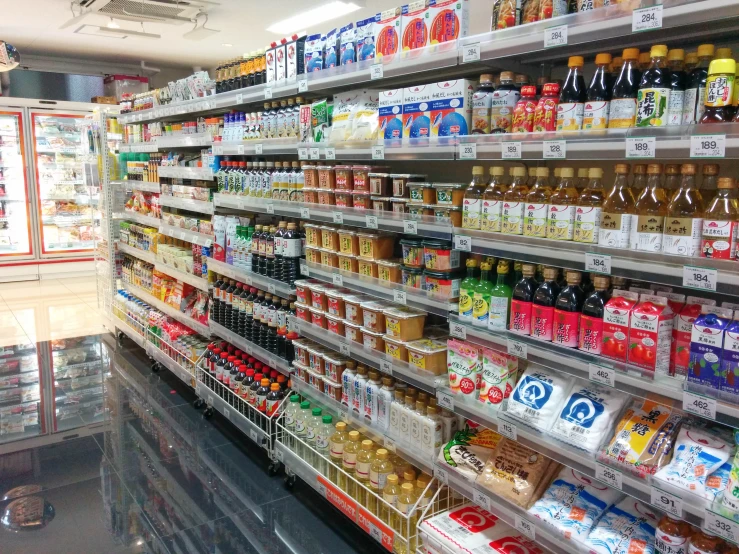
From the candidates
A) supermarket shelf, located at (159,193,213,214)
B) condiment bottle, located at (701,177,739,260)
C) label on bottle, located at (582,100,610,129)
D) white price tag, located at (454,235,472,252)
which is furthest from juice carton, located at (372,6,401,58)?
supermarket shelf, located at (159,193,213,214)

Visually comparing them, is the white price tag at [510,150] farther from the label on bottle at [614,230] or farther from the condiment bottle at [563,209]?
the label on bottle at [614,230]

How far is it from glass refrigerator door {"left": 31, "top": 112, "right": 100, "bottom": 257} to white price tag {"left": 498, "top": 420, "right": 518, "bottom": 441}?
351 inches

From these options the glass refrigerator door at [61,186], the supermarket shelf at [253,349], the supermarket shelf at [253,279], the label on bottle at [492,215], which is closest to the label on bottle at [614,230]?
the label on bottle at [492,215]

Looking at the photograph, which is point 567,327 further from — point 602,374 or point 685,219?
point 685,219

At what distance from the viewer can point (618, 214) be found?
5.88 ft

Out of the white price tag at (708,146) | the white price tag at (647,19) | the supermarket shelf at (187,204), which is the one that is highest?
the white price tag at (647,19)

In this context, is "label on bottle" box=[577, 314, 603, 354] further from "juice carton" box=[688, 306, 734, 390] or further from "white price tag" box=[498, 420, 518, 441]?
"white price tag" box=[498, 420, 518, 441]

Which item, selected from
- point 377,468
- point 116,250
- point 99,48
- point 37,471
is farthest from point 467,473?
point 99,48

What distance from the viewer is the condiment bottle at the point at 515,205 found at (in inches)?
81.9

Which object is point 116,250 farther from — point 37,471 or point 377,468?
point 377,468

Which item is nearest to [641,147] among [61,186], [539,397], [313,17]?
[539,397]

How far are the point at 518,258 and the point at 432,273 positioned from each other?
515 millimetres

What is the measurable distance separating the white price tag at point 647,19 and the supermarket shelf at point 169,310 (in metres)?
3.63

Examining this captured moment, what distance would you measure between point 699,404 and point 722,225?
1.61 feet
